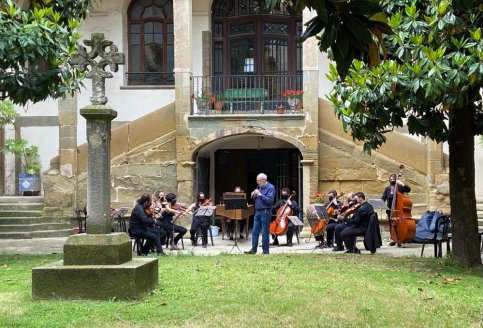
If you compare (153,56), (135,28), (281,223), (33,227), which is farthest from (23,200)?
(281,223)


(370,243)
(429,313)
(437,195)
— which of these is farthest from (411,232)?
(429,313)

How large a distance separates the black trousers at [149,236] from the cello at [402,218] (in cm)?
473

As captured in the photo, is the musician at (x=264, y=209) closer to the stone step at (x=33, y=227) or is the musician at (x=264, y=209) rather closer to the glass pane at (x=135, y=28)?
the stone step at (x=33, y=227)

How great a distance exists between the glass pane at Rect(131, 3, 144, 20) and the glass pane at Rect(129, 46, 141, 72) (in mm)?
943

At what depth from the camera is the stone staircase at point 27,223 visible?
54.4 ft

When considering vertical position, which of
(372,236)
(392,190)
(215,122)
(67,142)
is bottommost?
(372,236)

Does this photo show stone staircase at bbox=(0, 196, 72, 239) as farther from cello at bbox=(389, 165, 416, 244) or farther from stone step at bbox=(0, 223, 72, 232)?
cello at bbox=(389, 165, 416, 244)

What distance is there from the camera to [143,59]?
20438mm

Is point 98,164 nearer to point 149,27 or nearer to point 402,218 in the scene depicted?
point 402,218

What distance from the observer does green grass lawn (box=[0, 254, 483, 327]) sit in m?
6.12

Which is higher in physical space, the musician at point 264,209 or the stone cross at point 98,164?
the stone cross at point 98,164

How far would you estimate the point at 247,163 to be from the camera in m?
20.8

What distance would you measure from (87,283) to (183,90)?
410 inches

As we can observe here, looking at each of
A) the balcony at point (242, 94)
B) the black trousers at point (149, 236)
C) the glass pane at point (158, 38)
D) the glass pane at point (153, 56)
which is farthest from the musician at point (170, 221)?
the glass pane at point (158, 38)
